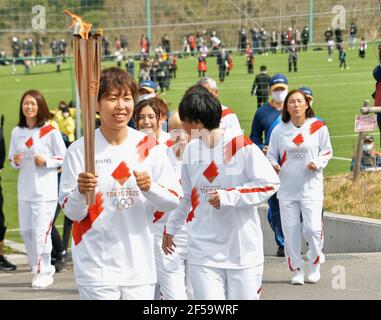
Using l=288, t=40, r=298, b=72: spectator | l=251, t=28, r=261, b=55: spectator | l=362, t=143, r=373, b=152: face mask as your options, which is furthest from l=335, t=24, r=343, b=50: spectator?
l=362, t=143, r=373, b=152: face mask

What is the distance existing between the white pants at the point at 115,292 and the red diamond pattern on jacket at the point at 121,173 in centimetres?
57

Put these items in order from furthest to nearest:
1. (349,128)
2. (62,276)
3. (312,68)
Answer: (312,68) → (349,128) → (62,276)

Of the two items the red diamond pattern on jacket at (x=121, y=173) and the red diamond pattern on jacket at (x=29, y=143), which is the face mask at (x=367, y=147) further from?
the red diamond pattern on jacket at (x=121, y=173)

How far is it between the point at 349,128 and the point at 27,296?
1405 centimetres

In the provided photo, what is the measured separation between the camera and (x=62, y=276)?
10.0 metres

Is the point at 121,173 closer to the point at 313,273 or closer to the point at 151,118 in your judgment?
the point at 151,118

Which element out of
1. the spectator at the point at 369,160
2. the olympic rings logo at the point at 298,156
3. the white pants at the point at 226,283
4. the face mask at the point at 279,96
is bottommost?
the spectator at the point at 369,160

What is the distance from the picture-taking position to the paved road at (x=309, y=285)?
8.59 metres

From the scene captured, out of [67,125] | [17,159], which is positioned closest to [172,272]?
[17,159]

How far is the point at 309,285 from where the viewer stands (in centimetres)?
905

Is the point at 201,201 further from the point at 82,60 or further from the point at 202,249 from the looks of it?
the point at 82,60

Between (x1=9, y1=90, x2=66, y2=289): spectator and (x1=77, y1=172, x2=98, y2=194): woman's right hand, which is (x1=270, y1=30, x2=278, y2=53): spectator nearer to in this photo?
(x1=9, y1=90, x2=66, y2=289): spectator

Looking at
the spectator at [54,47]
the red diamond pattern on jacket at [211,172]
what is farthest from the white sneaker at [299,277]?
the spectator at [54,47]
